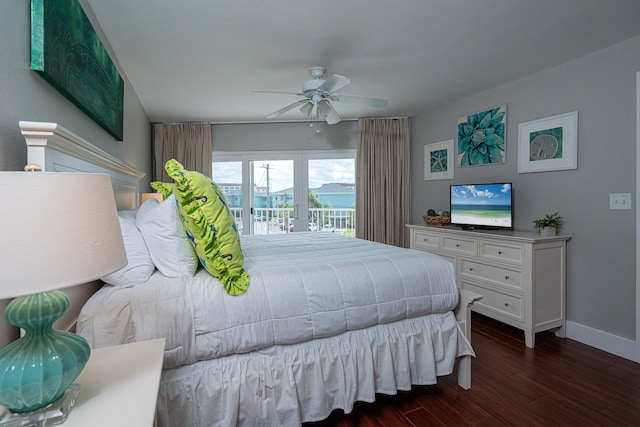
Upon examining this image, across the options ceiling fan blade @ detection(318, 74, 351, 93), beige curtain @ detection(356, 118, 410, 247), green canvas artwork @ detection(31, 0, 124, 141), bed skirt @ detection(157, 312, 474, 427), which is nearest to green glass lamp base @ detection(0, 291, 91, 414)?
bed skirt @ detection(157, 312, 474, 427)

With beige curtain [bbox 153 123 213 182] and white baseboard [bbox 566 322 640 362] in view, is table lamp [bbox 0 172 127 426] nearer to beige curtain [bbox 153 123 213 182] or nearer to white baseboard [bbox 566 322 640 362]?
white baseboard [bbox 566 322 640 362]

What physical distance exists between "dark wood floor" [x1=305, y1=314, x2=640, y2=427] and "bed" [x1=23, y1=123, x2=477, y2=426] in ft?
0.51

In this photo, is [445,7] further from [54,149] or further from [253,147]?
[253,147]

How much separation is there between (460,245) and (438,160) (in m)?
1.43

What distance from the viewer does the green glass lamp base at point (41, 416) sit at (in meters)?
0.67

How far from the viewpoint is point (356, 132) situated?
15.4 feet

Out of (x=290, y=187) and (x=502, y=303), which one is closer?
(x=502, y=303)

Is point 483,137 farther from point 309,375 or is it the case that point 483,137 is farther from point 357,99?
point 309,375

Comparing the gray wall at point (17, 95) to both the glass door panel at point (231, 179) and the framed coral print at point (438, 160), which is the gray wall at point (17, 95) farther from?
the framed coral print at point (438, 160)

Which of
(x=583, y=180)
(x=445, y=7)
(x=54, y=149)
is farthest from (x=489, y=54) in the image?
(x=54, y=149)

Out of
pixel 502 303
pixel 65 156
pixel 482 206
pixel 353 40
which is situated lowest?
pixel 502 303

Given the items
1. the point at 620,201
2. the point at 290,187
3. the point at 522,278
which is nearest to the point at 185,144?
the point at 290,187

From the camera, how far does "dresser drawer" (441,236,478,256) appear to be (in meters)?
3.05

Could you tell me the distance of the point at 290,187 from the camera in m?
4.87
